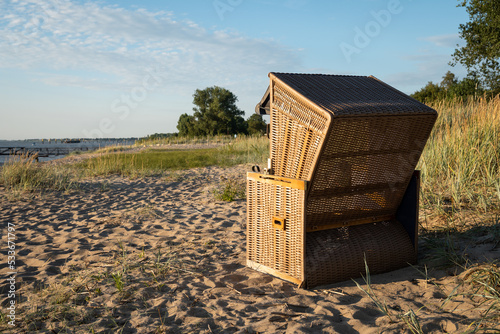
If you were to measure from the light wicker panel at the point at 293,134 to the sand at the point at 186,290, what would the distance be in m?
0.95

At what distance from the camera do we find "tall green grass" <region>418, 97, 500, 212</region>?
164 inches

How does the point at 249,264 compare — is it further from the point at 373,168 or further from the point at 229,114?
the point at 229,114

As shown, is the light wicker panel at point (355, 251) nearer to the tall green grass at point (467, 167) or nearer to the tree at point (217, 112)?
the tall green grass at point (467, 167)

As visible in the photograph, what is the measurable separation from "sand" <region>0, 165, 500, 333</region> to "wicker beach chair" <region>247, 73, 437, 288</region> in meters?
0.19

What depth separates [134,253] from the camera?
3.83 m

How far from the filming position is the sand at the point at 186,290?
2.31 meters

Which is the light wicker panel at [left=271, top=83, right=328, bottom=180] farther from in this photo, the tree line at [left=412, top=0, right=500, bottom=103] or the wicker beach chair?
the tree line at [left=412, top=0, right=500, bottom=103]

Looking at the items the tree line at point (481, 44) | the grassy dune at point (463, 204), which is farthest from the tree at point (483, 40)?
the grassy dune at point (463, 204)

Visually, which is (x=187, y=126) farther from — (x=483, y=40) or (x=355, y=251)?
(x=355, y=251)

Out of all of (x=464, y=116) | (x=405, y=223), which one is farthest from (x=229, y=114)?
(x=405, y=223)

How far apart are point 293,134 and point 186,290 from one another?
57.8 inches

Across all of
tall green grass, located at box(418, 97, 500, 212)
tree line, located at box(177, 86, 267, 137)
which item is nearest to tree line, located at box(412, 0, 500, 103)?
tall green grass, located at box(418, 97, 500, 212)

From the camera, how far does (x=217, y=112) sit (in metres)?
47.3

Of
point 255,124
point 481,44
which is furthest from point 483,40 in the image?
point 255,124
